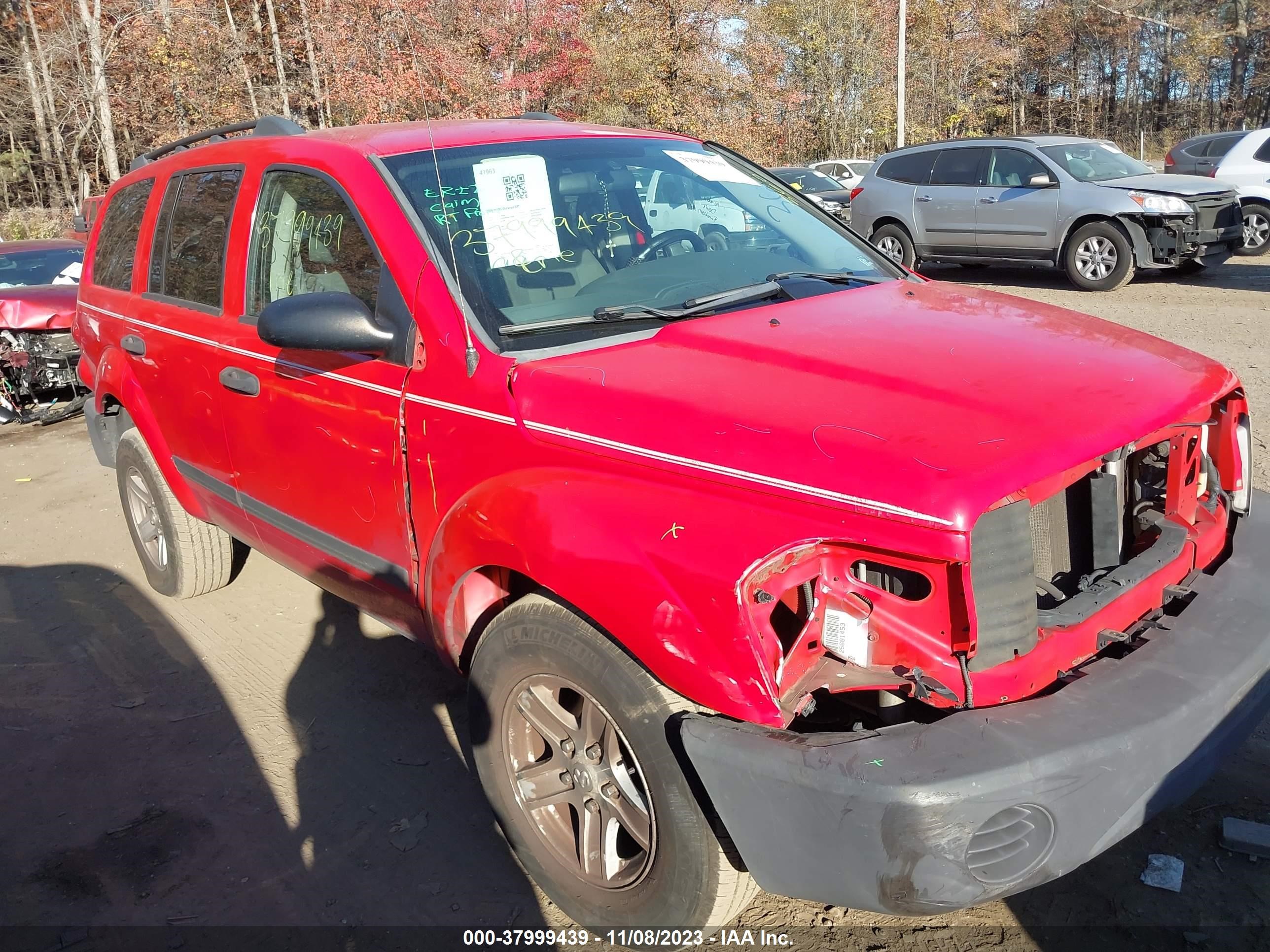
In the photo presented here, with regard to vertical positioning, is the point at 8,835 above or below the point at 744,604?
below

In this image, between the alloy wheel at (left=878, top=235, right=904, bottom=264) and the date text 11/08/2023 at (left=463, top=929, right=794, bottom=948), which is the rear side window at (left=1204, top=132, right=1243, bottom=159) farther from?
the date text 11/08/2023 at (left=463, top=929, right=794, bottom=948)

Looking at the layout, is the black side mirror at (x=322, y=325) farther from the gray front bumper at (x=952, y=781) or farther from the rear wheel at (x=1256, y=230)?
the rear wheel at (x=1256, y=230)

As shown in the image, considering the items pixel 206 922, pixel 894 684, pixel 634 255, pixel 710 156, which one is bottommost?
pixel 206 922

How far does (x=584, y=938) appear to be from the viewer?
263cm

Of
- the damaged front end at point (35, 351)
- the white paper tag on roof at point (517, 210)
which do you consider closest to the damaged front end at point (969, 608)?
the white paper tag on roof at point (517, 210)

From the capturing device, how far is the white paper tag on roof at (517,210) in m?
2.89

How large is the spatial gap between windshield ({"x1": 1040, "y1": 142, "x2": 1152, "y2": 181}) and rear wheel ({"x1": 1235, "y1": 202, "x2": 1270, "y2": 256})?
62.4 inches

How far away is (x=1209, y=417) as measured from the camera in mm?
2576

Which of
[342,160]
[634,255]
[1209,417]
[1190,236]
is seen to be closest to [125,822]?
[342,160]

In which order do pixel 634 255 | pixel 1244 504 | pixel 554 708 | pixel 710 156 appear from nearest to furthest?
pixel 554 708, pixel 1244 504, pixel 634 255, pixel 710 156

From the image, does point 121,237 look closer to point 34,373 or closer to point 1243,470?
point 1243,470

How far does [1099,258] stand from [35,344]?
11223 millimetres

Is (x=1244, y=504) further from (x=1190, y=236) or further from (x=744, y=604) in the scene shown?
(x=1190, y=236)

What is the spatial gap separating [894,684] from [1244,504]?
139 cm
